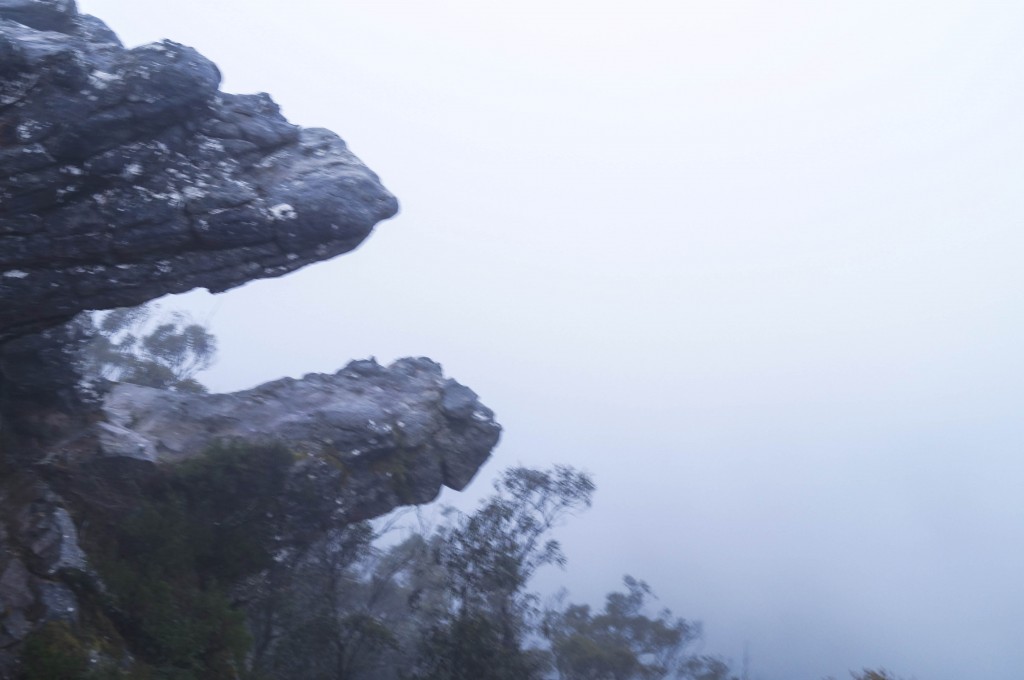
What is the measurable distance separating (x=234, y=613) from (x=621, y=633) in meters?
33.6

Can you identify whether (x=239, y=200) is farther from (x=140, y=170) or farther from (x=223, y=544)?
(x=223, y=544)

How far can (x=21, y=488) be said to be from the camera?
1573cm

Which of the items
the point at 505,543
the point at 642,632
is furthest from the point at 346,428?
the point at 642,632

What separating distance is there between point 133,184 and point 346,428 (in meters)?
9.70

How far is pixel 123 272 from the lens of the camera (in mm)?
15102

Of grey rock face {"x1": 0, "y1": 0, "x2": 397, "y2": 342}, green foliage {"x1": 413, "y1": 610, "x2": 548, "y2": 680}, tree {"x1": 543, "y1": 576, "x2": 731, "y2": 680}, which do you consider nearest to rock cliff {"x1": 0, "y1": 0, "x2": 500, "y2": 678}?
grey rock face {"x1": 0, "y1": 0, "x2": 397, "y2": 342}

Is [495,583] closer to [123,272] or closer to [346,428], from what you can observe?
[346,428]

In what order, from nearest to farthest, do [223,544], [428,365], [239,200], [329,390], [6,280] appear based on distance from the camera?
1. [6,280]
2. [239,200]
3. [223,544]
4. [329,390]
5. [428,365]

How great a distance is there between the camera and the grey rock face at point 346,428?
20.5 m

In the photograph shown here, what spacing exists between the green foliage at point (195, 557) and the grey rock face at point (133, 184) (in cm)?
473

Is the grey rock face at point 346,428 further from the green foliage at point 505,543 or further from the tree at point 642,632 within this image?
the tree at point 642,632

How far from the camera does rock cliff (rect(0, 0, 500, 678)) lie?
13.9 meters

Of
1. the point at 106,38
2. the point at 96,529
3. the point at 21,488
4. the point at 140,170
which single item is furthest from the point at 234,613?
the point at 106,38

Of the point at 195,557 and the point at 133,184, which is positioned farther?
the point at 195,557
